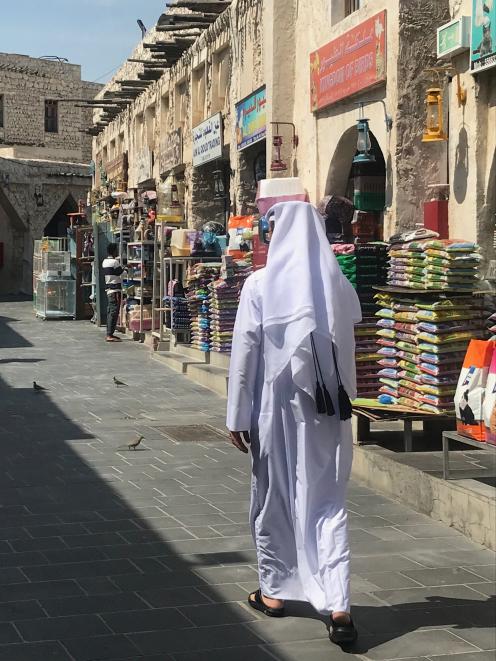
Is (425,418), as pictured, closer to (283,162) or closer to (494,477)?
(494,477)

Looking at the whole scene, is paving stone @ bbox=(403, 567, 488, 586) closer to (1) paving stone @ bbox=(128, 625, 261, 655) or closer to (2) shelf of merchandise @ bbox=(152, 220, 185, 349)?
(1) paving stone @ bbox=(128, 625, 261, 655)

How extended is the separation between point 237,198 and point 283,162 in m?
3.30

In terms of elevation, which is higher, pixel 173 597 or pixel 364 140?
pixel 364 140

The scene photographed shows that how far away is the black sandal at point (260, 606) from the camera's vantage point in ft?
15.6

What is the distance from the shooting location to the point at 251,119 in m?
16.7

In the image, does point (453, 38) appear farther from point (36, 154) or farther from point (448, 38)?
point (36, 154)

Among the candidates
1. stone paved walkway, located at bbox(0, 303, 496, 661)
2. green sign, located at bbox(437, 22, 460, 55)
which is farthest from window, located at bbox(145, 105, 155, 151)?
stone paved walkway, located at bbox(0, 303, 496, 661)

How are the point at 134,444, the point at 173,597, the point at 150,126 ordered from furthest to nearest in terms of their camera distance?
the point at 150,126 < the point at 134,444 < the point at 173,597

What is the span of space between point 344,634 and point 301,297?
137 cm

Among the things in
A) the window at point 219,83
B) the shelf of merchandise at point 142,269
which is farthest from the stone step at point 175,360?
the window at point 219,83

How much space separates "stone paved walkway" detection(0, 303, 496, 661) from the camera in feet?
14.5

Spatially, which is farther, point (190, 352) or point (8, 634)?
point (190, 352)

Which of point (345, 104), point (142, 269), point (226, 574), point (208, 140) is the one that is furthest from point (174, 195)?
point (226, 574)

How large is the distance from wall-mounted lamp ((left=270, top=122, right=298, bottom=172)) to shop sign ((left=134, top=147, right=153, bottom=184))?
11.7 meters
